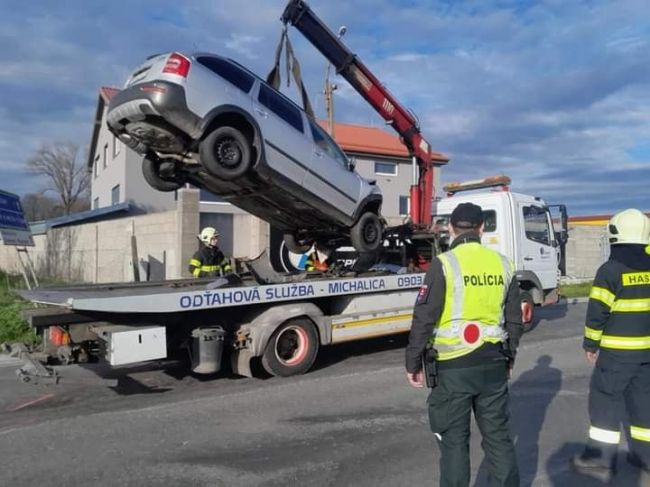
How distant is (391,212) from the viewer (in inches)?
1305

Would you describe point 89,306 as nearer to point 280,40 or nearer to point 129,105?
point 129,105

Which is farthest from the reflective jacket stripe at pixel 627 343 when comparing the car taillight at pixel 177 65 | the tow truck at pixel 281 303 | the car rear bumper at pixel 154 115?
the car taillight at pixel 177 65

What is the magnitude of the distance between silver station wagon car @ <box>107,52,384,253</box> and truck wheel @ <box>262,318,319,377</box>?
1.79 m

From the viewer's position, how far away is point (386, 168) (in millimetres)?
34094

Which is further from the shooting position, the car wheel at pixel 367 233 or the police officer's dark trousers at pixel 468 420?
the car wheel at pixel 367 233

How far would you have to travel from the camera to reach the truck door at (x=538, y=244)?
10.4 m

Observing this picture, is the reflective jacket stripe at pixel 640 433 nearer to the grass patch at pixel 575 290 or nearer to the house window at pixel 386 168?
the grass patch at pixel 575 290

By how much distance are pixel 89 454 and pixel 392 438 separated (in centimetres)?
238

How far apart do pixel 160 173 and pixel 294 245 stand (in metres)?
2.84

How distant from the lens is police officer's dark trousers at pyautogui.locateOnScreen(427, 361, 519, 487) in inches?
→ 117

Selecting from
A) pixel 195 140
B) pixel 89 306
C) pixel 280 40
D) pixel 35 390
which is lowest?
pixel 35 390

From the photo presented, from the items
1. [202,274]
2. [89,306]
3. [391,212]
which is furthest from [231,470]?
[391,212]

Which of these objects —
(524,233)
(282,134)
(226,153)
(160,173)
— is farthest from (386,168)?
(226,153)

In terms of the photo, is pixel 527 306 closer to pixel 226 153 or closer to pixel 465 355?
pixel 226 153
